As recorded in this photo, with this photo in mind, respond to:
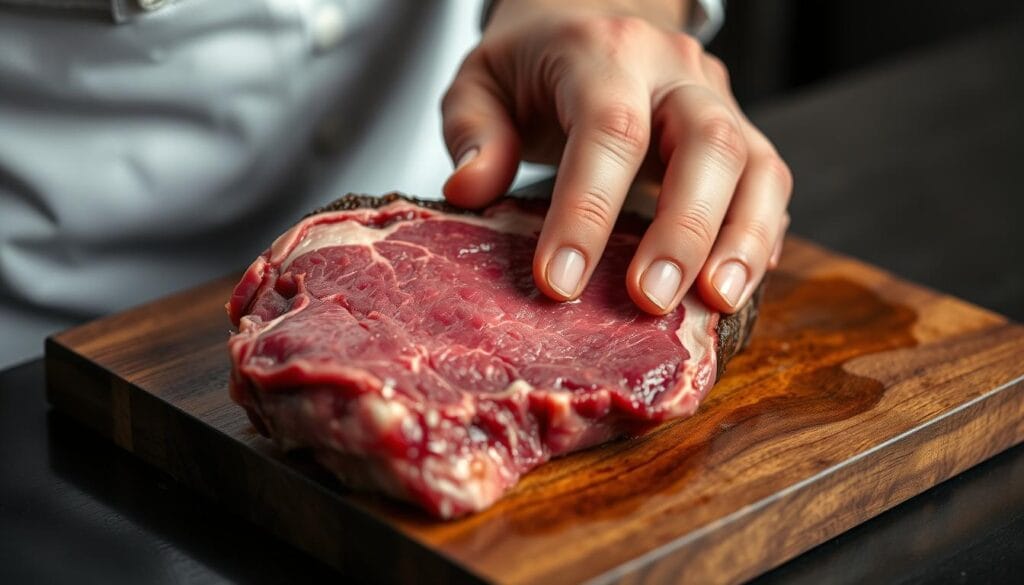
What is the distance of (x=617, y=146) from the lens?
1763 millimetres

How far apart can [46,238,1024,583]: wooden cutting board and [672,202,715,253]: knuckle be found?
0.62 feet

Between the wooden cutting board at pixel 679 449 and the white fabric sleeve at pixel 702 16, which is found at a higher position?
the white fabric sleeve at pixel 702 16

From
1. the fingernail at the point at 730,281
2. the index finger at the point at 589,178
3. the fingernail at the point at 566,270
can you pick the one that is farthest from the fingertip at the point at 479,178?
the fingernail at the point at 730,281

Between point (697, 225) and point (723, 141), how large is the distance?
16cm

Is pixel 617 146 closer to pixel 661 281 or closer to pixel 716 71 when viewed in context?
pixel 661 281

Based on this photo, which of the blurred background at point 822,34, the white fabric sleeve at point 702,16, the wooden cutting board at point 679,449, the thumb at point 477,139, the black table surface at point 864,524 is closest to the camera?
the wooden cutting board at point 679,449

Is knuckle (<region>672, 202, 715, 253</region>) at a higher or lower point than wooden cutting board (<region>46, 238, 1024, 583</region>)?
higher

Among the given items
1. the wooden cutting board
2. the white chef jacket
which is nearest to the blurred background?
the white chef jacket

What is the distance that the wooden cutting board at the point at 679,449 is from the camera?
1.35 m

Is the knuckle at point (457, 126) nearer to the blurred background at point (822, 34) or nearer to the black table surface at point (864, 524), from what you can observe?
the black table surface at point (864, 524)

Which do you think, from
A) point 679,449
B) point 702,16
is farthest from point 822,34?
point 679,449

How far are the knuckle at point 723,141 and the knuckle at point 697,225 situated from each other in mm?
95

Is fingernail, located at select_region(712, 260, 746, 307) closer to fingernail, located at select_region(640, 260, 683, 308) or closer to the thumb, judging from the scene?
fingernail, located at select_region(640, 260, 683, 308)

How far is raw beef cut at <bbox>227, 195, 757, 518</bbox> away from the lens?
136 centimetres
